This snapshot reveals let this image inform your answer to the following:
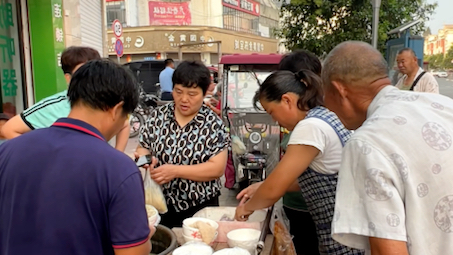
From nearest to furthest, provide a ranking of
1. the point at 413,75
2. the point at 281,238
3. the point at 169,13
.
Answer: the point at 281,238 → the point at 413,75 → the point at 169,13

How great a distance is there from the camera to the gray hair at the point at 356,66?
1.24m

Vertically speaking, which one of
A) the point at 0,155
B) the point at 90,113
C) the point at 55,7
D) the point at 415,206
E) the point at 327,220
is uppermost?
the point at 55,7

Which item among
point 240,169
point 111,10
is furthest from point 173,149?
point 111,10

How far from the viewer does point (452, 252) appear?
1.03 meters

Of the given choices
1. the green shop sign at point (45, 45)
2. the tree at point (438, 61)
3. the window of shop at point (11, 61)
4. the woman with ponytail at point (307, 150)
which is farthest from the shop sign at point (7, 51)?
the tree at point (438, 61)

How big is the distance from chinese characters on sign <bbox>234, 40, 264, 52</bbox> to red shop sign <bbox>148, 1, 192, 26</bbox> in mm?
4625

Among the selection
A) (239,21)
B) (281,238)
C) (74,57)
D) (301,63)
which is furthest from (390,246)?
(239,21)

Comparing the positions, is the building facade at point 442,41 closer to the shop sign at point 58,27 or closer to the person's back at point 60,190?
the shop sign at point 58,27

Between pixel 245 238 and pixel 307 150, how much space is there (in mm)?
516

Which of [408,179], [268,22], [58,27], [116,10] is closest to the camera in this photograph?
[408,179]

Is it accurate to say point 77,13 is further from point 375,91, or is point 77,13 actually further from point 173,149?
point 375,91

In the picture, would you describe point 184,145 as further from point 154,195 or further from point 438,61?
point 438,61

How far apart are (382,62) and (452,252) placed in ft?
2.00

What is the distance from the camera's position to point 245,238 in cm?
184
